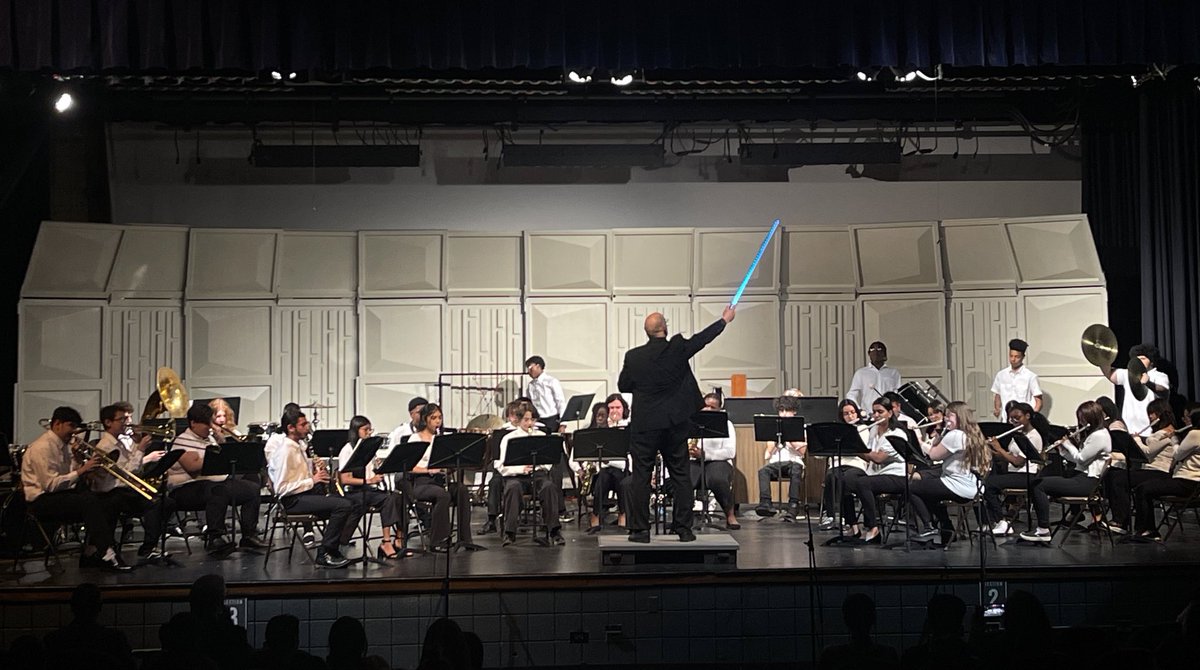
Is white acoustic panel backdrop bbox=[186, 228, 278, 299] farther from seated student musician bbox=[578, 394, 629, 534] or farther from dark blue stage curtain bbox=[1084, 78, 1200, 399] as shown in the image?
dark blue stage curtain bbox=[1084, 78, 1200, 399]

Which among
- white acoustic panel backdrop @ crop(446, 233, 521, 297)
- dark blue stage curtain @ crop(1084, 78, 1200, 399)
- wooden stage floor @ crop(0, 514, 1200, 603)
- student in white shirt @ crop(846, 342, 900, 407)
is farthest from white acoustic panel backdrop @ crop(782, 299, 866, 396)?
wooden stage floor @ crop(0, 514, 1200, 603)

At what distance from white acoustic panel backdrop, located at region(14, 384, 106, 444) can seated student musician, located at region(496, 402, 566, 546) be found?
5.89 m

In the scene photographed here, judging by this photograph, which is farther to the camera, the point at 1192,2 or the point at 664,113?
the point at 664,113

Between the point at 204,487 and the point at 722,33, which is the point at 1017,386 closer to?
the point at 722,33

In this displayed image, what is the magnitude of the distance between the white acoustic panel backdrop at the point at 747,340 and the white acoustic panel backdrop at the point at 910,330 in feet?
3.64

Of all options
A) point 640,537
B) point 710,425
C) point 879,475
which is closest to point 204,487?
point 640,537

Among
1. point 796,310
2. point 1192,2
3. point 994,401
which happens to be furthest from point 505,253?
point 1192,2

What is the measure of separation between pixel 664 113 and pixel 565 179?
5.39ft

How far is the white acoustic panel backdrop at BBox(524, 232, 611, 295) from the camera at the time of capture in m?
14.5

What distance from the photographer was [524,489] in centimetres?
1025

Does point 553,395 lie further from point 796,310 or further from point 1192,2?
point 1192,2

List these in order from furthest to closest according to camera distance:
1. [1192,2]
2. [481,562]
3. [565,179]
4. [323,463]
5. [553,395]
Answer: [565,179], [553,395], [323,463], [481,562], [1192,2]

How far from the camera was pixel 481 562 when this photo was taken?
28.0ft

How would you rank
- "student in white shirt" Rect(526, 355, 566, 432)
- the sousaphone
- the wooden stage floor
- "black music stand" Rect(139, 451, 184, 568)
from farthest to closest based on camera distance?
"student in white shirt" Rect(526, 355, 566, 432)
the sousaphone
"black music stand" Rect(139, 451, 184, 568)
the wooden stage floor
